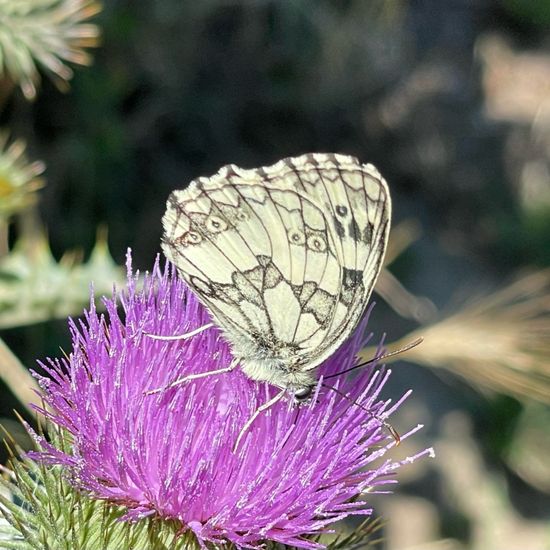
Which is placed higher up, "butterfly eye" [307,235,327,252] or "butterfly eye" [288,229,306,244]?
"butterfly eye" [288,229,306,244]

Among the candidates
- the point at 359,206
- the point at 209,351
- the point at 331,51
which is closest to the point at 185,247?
the point at 209,351

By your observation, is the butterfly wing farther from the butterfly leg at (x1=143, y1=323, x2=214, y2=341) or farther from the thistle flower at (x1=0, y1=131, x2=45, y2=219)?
the thistle flower at (x1=0, y1=131, x2=45, y2=219)

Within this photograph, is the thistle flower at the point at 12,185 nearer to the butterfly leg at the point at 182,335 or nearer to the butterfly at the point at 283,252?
the butterfly at the point at 283,252

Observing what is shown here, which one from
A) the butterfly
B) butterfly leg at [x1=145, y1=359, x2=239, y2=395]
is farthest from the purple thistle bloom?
the butterfly

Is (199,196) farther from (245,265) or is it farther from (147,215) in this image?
(147,215)

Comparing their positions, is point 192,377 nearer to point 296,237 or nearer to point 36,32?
point 296,237

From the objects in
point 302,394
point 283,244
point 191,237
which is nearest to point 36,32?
point 191,237

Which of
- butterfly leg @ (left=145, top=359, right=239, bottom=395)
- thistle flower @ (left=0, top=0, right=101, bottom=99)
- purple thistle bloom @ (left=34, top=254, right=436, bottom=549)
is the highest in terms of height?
thistle flower @ (left=0, top=0, right=101, bottom=99)

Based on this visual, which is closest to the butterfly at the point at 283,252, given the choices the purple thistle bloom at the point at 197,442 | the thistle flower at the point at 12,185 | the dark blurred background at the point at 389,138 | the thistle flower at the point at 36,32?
the purple thistle bloom at the point at 197,442
